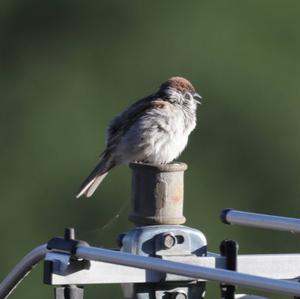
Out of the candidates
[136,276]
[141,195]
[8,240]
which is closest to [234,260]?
[136,276]

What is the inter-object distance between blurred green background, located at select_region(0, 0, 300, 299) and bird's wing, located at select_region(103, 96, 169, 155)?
16.8ft

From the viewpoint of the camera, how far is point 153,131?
663cm

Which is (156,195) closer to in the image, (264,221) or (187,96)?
(264,221)

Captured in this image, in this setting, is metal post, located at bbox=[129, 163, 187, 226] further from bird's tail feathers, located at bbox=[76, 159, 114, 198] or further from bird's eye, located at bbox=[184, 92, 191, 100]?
bird's eye, located at bbox=[184, 92, 191, 100]

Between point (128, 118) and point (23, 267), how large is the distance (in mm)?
4029

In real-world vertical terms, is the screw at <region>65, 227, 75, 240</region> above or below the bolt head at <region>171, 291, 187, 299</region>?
above

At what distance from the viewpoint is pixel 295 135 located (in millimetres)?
13156

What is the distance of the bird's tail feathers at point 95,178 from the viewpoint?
6.62 meters

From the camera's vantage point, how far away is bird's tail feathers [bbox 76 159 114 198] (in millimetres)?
6622

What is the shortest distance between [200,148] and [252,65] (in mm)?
1091

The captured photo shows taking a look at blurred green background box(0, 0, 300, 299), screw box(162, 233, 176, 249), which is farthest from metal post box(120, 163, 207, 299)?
blurred green background box(0, 0, 300, 299)

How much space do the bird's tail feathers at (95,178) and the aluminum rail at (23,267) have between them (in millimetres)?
3663

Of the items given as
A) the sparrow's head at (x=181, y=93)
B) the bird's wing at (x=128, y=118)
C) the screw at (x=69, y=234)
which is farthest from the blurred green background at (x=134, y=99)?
the screw at (x=69, y=234)

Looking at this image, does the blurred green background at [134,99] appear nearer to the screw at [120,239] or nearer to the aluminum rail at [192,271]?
the screw at [120,239]
